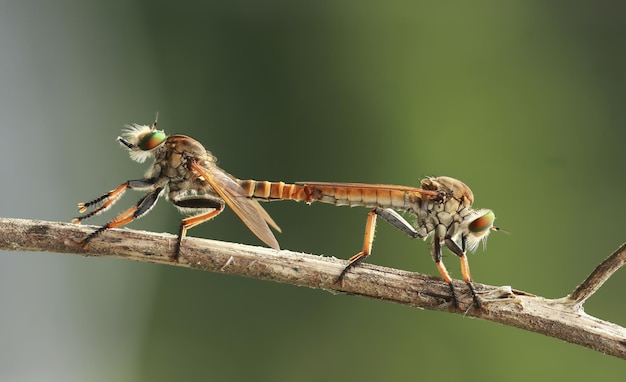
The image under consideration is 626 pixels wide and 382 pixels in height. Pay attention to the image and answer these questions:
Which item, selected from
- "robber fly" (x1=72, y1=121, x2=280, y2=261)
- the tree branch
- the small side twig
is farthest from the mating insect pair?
the small side twig

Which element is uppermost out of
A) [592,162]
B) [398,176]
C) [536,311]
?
[592,162]

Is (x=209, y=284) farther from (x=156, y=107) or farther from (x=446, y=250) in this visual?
(x=446, y=250)

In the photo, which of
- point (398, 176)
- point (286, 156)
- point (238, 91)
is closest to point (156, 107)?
point (238, 91)

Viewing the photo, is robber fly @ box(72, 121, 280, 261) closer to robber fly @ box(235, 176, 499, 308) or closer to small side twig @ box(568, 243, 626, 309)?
robber fly @ box(235, 176, 499, 308)

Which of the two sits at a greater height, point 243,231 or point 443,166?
point 443,166

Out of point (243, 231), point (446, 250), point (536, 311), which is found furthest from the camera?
point (243, 231)

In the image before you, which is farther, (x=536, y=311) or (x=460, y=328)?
(x=460, y=328)

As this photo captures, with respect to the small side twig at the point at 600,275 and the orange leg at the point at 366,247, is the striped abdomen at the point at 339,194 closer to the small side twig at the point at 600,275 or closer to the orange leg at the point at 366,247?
the orange leg at the point at 366,247

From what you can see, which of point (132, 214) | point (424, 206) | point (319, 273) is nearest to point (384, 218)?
point (424, 206)
